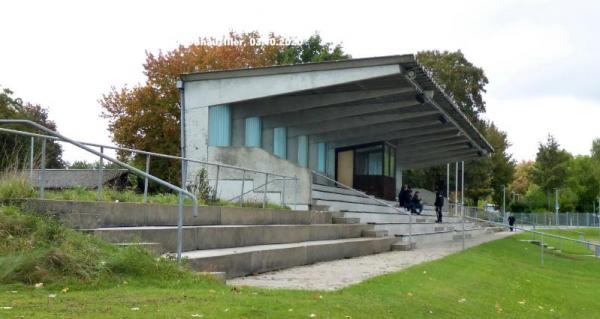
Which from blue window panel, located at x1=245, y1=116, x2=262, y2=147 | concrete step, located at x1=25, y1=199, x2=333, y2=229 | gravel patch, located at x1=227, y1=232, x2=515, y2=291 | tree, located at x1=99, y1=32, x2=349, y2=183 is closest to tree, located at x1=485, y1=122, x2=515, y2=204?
tree, located at x1=99, y1=32, x2=349, y2=183

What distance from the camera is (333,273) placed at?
1398 cm

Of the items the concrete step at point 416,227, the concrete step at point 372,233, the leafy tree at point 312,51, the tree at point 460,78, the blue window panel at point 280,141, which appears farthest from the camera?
the tree at point 460,78

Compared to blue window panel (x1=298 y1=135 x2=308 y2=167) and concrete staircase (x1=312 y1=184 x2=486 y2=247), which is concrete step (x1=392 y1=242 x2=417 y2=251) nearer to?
concrete staircase (x1=312 y1=184 x2=486 y2=247)

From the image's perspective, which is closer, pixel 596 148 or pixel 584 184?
pixel 584 184

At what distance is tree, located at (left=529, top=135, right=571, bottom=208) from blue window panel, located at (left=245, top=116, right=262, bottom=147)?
208 feet

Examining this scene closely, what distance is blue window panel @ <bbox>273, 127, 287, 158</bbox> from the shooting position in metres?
27.2

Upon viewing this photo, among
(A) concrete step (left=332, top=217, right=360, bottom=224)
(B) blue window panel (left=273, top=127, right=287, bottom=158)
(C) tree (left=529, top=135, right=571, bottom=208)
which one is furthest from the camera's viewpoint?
(C) tree (left=529, top=135, right=571, bottom=208)

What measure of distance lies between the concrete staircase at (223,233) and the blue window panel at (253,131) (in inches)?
219

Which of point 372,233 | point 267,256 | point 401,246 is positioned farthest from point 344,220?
point 267,256

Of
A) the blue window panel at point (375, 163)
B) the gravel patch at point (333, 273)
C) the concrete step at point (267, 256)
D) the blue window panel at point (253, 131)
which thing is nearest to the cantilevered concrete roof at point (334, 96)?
the blue window panel at point (253, 131)

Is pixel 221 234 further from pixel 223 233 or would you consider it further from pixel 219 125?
pixel 219 125

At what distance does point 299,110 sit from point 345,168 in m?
10.4

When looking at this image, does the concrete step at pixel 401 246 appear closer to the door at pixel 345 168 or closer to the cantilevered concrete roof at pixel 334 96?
the cantilevered concrete roof at pixel 334 96

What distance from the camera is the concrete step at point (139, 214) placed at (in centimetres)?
1016
